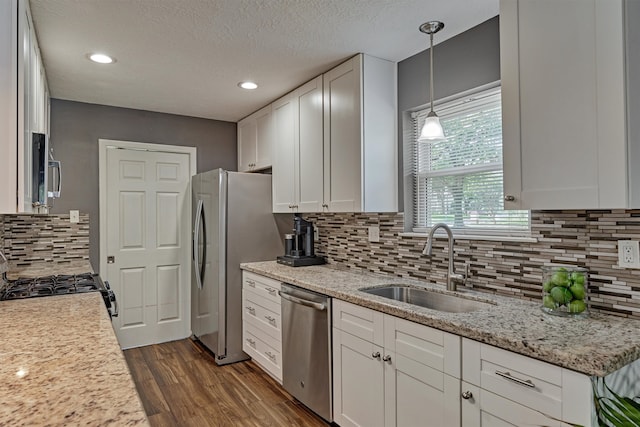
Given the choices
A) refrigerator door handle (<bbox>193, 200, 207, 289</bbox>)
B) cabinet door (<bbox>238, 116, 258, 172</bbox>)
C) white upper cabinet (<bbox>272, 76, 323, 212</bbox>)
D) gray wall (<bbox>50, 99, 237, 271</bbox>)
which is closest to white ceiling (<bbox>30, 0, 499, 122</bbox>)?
white upper cabinet (<bbox>272, 76, 323, 212</bbox>)

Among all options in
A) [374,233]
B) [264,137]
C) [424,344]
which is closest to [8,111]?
[424,344]

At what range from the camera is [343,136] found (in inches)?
107

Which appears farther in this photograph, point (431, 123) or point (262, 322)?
point (262, 322)

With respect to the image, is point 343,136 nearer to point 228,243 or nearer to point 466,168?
point 466,168

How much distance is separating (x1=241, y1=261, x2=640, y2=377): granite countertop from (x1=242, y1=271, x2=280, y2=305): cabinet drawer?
72 cm

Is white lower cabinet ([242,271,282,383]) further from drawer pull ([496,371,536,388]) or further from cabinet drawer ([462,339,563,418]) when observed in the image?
drawer pull ([496,371,536,388])

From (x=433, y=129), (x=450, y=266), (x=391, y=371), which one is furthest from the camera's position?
(x=450, y=266)

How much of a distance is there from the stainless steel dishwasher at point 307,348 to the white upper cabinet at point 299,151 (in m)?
0.75

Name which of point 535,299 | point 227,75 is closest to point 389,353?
point 535,299

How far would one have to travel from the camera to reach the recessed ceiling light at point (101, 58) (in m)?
2.53

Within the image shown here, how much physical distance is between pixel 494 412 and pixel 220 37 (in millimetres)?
2294

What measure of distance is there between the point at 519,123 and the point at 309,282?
1.49 m

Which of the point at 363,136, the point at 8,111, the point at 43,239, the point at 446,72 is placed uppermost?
the point at 446,72

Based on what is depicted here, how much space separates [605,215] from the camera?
1.71 m
